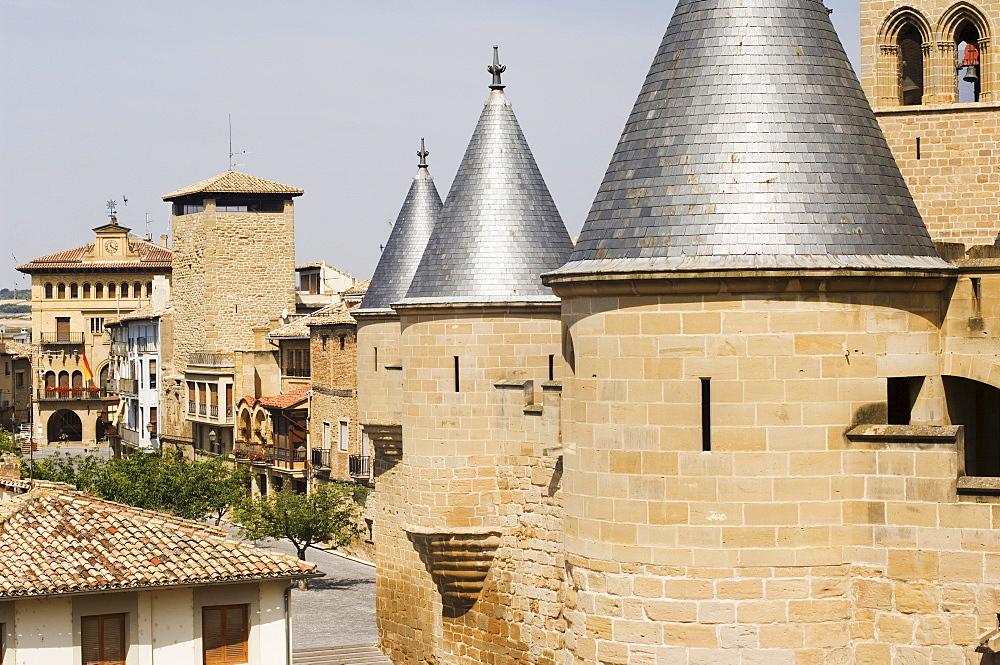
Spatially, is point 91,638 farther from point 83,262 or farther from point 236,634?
point 83,262

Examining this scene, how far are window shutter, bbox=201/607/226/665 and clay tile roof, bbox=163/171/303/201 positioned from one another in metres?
47.3

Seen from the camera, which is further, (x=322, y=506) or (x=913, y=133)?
(x=322, y=506)

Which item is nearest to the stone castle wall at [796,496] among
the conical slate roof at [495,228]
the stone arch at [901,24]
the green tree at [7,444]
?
the conical slate roof at [495,228]

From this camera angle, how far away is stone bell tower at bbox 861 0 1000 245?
23.9m

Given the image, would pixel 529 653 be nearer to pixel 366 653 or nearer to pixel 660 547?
pixel 660 547

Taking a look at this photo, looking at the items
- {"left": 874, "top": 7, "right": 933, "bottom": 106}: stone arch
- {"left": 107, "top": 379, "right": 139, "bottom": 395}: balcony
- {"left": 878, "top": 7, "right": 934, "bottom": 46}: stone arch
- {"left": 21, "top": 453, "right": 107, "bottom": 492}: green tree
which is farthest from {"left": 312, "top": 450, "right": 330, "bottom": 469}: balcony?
{"left": 878, "top": 7, "right": 934, "bottom": 46}: stone arch

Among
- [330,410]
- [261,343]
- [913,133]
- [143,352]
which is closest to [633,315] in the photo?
[913,133]

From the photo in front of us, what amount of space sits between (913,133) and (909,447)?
46.2 ft

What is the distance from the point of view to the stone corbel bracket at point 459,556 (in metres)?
19.3

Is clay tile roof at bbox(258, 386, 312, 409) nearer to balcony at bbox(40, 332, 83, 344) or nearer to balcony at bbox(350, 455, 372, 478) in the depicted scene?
balcony at bbox(350, 455, 372, 478)

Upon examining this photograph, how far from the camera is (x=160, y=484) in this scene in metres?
45.9

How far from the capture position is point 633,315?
37.7ft

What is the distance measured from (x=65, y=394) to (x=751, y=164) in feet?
280

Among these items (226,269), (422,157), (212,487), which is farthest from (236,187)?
(422,157)
